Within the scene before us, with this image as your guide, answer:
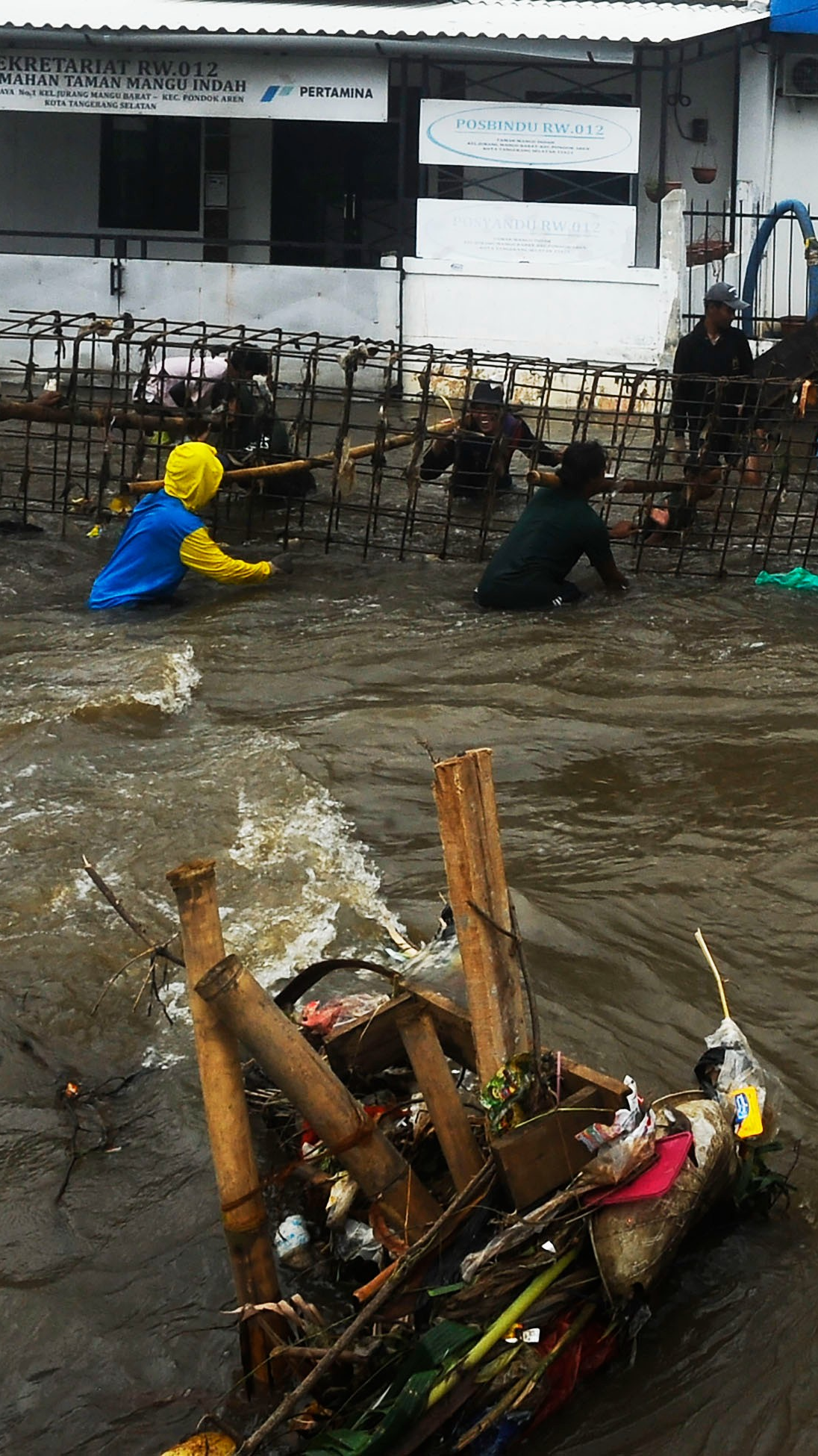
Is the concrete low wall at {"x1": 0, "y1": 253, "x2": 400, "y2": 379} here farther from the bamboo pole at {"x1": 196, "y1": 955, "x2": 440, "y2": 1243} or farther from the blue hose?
the bamboo pole at {"x1": 196, "y1": 955, "x2": 440, "y2": 1243}

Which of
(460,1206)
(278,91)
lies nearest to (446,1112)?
(460,1206)

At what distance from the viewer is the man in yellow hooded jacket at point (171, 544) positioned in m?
8.99

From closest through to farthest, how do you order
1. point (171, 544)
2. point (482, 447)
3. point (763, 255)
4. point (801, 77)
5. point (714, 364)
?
point (171, 544) → point (482, 447) → point (714, 364) → point (763, 255) → point (801, 77)

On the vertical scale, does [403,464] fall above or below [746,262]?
below

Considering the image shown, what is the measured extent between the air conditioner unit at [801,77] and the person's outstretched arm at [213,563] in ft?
33.6

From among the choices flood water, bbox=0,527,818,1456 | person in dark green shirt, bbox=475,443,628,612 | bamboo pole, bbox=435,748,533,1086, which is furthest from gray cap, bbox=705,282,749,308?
bamboo pole, bbox=435,748,533,1086

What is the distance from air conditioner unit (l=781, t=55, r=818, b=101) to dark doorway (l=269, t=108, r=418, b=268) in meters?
4.15

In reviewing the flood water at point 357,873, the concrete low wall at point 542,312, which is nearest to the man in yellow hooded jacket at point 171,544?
the flood water at point 357,873

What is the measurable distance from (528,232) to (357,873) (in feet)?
33.3

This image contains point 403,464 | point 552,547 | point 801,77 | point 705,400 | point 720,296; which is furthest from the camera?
point 801,77

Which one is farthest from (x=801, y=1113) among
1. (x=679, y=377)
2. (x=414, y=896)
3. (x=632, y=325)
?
(x=632, y=325)

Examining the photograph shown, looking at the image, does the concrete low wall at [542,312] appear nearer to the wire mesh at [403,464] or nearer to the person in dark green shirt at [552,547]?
the wire mesh at [403,464]

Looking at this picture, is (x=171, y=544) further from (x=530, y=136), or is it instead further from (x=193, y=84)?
(x=193, y=84)

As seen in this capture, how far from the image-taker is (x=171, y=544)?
9117 mm
